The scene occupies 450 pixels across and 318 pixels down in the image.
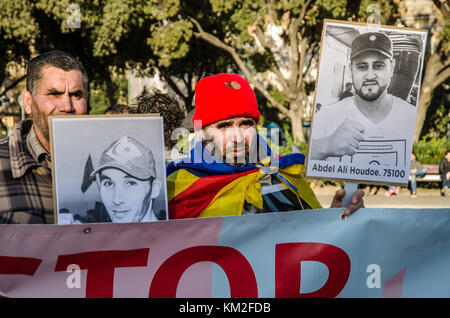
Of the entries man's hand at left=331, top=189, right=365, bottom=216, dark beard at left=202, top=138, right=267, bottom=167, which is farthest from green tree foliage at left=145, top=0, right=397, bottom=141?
man's hand at left=331, top=189, right=365, bottom=216

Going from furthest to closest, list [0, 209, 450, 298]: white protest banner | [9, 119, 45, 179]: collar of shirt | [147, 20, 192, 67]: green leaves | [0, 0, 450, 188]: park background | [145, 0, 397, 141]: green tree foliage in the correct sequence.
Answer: [147, 20, 192, 67]: green leaves, [0, 0, 450, 188]: park background, [145, 0, 397, 141]: green tree foliage, [9, 119, 45, 179]: collar of shirt, [0, 209, 450, 298]: white protest banner

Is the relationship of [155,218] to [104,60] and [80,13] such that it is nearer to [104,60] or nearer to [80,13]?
[80,13]

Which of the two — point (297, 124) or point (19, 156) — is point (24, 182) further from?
point (297, 124)

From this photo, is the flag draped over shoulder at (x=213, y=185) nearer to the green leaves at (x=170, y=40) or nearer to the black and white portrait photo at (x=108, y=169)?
the black and white portrait photo at (x=108, y=169)

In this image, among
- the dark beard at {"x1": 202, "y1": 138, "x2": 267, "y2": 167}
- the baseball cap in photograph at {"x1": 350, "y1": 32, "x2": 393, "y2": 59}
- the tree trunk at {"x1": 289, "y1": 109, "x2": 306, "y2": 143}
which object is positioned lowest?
the tree trunk at {"x1": 289, "y1": 109, "x2": 306, "y2": 143}

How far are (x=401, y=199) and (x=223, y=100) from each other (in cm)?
1396

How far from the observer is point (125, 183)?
2461mm

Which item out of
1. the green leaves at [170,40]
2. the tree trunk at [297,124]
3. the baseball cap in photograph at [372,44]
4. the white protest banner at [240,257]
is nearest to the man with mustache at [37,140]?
the white protest banner at [240,257]

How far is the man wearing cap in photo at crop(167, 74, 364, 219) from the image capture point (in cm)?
272

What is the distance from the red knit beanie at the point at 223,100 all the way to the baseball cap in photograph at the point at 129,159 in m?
0.57

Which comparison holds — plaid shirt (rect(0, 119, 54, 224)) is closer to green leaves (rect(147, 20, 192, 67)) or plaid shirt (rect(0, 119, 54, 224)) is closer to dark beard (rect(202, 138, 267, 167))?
dark beard (rect(202, 138, 267, 167))

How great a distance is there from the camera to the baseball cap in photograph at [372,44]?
8.25 ft

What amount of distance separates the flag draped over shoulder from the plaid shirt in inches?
20.4

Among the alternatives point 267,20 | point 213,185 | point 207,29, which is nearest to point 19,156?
point 213,185
